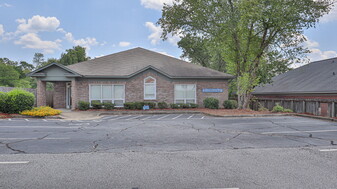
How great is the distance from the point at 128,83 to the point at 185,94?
5645 mm

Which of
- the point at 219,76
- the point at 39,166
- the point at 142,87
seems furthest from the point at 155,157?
the point at 219,76

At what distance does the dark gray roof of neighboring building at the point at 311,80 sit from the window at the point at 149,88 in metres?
13.3

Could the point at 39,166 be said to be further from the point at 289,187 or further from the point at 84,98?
the point at 84,98

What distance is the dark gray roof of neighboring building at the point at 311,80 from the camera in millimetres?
19266

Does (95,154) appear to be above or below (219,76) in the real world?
below

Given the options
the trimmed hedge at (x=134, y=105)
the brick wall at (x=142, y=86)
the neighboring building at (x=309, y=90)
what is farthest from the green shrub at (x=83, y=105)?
the neighboring building at (x=309, y=90)

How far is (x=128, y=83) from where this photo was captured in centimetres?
2002

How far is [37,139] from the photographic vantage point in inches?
313

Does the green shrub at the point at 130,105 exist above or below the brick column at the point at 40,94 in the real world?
Answer: below

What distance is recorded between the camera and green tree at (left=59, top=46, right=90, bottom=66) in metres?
35.3

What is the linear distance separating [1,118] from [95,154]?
1146 centimetres

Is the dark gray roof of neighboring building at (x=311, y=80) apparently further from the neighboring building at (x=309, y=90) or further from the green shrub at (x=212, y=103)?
the green shrub at (x=212, y=103)

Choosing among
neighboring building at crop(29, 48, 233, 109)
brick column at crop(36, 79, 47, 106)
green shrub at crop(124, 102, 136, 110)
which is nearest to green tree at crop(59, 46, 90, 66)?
neighboring building at crop(29, 48, 233, 109)

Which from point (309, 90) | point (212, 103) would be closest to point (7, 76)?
point (212, 103)
